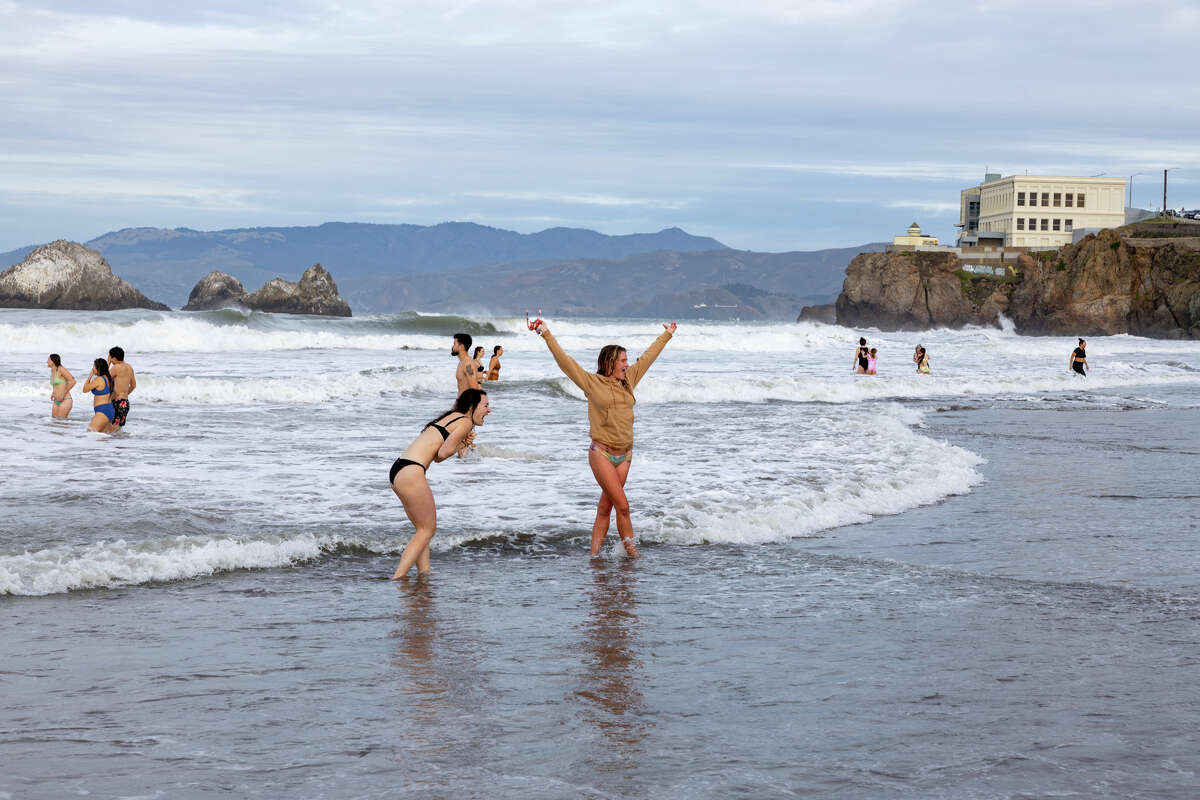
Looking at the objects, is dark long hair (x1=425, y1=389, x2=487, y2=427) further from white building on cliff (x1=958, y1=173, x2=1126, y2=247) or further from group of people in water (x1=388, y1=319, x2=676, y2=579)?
white building on cliff (x1=958, y1=173, x2=1126, y2=247)

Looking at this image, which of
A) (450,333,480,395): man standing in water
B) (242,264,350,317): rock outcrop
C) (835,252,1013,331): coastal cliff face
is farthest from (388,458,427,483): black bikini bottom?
(835,252,1013,331): coastal cliff face

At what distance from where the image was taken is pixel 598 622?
6.75 m

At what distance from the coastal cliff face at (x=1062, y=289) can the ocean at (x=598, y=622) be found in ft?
229

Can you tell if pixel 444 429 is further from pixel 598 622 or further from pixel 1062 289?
pixel 1062 289

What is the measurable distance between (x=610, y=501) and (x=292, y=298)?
253 ft

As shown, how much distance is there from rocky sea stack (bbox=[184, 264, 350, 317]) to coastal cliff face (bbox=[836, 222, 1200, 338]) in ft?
153

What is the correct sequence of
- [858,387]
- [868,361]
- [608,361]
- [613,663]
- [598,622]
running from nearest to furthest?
[613,663], [598,622], [608,361], [858,387], [868,361]

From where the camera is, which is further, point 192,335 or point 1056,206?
point 1056,206

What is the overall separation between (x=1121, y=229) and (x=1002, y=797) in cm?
10036

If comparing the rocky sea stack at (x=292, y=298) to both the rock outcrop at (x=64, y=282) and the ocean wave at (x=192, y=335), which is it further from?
the ocean wave at (x=192, y=335)

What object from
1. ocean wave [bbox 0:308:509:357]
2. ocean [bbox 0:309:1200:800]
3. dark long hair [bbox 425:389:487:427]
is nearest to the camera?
ocean [bbox 0:309:1200:800]

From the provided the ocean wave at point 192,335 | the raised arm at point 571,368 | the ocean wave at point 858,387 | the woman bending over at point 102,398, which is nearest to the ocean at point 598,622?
the woman bending over at point 102,398

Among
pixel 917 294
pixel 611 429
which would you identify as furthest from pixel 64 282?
pixel 611 429

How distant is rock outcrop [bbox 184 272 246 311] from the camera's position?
85688mm
